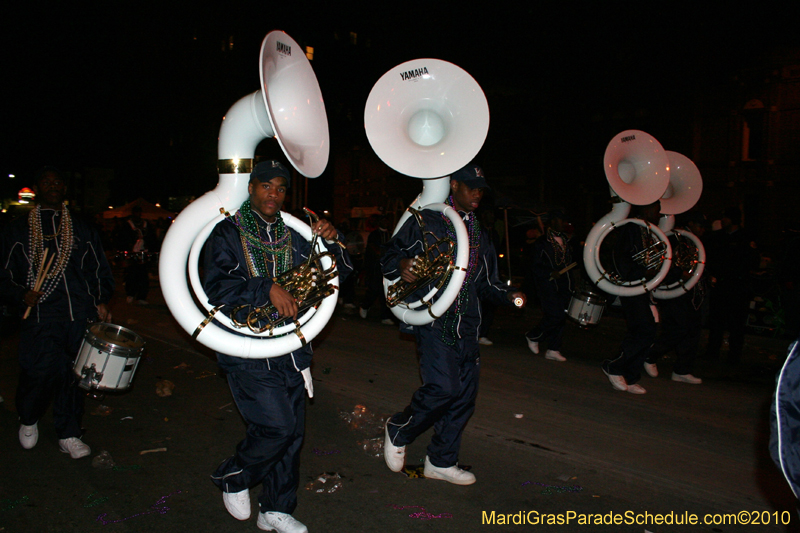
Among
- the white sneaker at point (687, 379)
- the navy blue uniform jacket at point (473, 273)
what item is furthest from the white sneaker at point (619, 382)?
the navy blue uniform jacket at point (473, 273)

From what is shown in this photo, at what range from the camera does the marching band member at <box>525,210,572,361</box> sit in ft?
25.0

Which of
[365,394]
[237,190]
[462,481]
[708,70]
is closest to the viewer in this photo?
[237,190]

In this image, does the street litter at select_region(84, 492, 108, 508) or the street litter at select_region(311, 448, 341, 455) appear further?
the street litter at select_region(311, 448, 341, 455)

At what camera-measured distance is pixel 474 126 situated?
400 centimetres

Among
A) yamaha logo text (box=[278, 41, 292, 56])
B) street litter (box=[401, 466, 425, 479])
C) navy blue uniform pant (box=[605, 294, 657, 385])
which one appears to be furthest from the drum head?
navy blue uniform pant (box=[605, 294, 657, 385])

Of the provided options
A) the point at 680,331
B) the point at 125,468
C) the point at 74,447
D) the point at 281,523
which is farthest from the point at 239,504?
the point at 680,331

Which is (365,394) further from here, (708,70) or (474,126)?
(708,70)

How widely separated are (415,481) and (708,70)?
22.6m

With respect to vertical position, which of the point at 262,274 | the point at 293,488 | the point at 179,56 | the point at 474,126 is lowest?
the point at 293,488

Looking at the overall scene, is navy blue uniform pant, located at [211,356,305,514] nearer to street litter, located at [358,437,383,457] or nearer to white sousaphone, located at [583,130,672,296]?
street litter, located at [358,437,383,457]

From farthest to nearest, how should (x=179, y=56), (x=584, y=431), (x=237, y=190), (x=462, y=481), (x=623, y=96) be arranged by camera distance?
(x=179, y=56), (x=623, y=96), (x=584, y=431), (x=462, y=481), (x=237, y=190)

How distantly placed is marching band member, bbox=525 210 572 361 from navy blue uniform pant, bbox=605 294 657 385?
1527mm

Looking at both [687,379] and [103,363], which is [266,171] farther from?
[687,379]

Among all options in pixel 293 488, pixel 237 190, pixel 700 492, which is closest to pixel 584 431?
pixel 700 492
